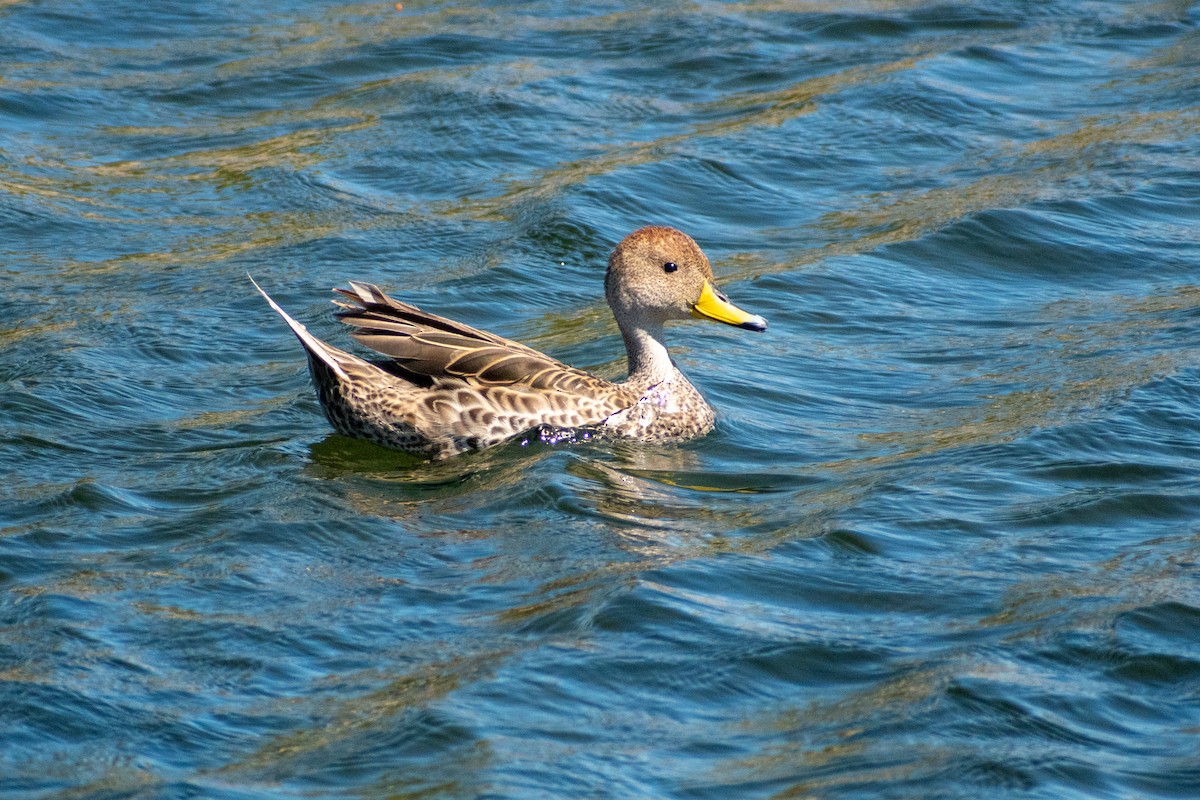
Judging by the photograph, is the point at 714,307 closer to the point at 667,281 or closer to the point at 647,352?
the point at 667,281

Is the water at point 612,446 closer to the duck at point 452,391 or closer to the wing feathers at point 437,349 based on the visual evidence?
the duck at point 452,391

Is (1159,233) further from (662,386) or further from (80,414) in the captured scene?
(80,414)

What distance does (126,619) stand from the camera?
6.05m

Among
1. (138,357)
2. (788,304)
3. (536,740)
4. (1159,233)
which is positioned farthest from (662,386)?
(1159,233)

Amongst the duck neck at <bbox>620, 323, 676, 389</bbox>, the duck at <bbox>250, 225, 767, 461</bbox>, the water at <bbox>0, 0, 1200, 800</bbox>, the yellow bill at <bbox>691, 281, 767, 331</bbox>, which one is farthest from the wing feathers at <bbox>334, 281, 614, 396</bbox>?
the yellow bill at <bbox>691, 281, 767, 331</bbox>

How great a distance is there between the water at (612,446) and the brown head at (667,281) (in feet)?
1.86

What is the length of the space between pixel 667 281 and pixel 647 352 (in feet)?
1.25

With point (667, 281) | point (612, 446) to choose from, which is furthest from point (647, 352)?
point (612, 446)

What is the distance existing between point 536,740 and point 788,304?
5296 mm

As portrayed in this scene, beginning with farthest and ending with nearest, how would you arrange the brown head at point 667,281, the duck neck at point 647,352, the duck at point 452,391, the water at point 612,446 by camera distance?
the duck neck at point 647,352 < the brown head at point 667,281 < the duck at point 452,391 < the water at point 612,446

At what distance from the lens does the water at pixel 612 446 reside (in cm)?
548

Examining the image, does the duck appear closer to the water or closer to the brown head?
the brown head

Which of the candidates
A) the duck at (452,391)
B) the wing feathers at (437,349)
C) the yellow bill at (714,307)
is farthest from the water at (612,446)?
the yellow bill at (714,307)

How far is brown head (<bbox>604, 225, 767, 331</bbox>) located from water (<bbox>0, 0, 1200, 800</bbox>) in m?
0.57
